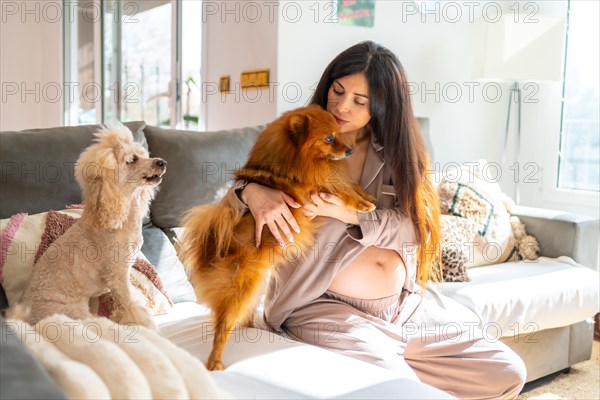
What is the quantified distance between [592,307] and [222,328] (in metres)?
2.04

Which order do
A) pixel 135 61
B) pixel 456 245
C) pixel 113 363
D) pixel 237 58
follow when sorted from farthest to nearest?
1. pixel 135 61
2. pixel 237 58
3. pixel 456 245
4. pixel 113 363

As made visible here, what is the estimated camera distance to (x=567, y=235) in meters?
2.87

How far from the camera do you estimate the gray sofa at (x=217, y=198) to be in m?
1.23

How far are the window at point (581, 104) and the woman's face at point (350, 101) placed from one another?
267 centimetres

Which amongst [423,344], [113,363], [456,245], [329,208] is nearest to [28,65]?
[456,245]

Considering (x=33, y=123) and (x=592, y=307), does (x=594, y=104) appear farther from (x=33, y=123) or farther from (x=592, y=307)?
(x=33, y=123)

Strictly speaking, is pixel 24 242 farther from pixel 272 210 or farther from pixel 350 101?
pixel 350 101

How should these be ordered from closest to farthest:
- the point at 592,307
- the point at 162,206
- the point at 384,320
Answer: the point at 384,320
the point at 162,206
the point at 592,307

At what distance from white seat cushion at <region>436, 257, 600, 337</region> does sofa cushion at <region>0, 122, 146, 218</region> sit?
4.79 ft

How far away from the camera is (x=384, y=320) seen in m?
1.61

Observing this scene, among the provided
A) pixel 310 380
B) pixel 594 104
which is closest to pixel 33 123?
pixel 594 104

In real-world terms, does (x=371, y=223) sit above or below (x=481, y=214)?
above

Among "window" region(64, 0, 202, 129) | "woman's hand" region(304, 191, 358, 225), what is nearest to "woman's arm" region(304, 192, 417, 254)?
"woman's hand" region(304, 191, 358, 225)

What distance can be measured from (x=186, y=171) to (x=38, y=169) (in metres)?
0.53
